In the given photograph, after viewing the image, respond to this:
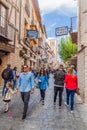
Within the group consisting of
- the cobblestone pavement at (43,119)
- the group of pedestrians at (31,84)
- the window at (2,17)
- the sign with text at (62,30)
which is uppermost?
the window at (2,17)

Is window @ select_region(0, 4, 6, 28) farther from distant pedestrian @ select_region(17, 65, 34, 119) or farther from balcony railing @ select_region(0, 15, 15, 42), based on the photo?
distant pedestrian @ select_region(17, 65, 34, 119)

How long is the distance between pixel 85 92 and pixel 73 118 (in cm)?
346

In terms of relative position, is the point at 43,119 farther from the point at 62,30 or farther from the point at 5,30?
the point at 62,30

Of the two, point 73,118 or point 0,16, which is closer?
point 73,118

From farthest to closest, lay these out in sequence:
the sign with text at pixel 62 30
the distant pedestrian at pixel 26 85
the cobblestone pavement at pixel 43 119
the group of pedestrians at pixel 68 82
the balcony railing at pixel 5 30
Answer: the sign with text at pixel 62 30 < the balcony railing at pixel 5 30 < the group of pedestrians at pixel 68 82 < the distant pedestrian at pixel 26 85 < the cobblestone pavement at pixel 43 119

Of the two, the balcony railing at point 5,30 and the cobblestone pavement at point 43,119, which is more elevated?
the balcony railing at point 5,30

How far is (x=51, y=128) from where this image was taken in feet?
24.9

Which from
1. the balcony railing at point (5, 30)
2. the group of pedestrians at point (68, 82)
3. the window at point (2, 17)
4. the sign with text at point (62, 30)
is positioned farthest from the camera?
the sign with text at point (62, 30)

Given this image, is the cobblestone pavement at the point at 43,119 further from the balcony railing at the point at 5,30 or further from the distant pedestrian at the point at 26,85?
the balcony railing at the point at 5,30

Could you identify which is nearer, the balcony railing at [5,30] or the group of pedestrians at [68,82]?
the group of pedestrians at [68,82]

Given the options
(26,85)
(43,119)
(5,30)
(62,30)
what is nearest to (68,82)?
(26,85)

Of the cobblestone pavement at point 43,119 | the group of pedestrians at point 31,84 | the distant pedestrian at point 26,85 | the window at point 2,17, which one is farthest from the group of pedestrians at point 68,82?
the window at point 2,17

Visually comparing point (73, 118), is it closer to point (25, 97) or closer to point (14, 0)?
point (25, 97)

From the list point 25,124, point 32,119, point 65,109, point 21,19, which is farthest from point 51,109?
point 21,19
